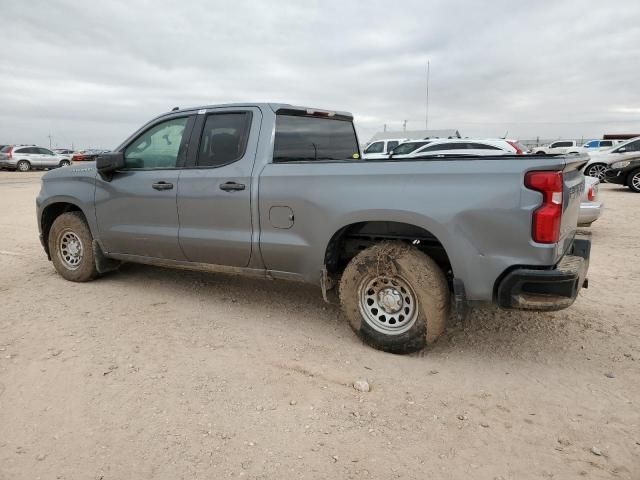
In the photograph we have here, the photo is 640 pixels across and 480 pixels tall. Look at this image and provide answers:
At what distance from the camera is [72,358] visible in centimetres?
351

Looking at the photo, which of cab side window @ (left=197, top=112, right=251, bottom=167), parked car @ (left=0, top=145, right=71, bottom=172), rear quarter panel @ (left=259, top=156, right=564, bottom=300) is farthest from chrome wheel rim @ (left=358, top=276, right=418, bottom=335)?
parked car @ (left=0, top=145, right=71, bottom=172)

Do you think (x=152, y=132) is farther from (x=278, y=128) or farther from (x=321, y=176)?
(x=321, y=176)

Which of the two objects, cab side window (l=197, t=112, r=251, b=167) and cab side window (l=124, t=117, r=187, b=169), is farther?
cab side window (l=124, t=117, r=187, b=169)

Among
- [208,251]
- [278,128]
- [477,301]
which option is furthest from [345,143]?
[477,301]

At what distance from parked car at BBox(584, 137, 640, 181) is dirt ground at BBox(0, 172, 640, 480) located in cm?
1459

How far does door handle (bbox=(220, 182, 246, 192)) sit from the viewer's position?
4023 millimetres

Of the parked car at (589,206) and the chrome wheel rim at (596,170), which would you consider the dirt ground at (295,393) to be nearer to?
the parked car at (589,206)

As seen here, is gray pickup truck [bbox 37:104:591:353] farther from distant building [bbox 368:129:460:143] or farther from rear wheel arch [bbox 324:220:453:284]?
distant building [bbox 368:129:460:143]

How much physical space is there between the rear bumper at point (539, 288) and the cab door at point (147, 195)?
2.89 meters

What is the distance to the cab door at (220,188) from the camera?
4.07 m

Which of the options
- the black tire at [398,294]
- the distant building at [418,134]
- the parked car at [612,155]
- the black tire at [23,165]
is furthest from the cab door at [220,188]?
the distant building at [418,134]

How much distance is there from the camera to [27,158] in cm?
2995

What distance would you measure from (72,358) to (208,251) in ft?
4.48

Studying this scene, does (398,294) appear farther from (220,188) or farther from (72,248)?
(72,248)
